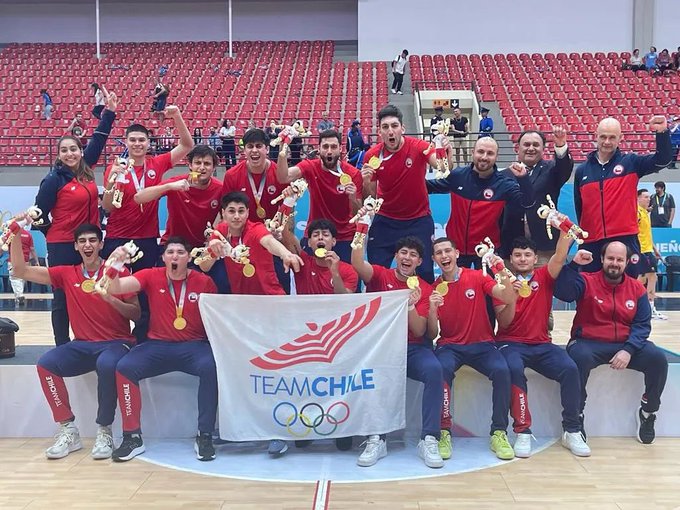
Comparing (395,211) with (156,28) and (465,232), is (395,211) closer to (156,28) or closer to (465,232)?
(465,232)

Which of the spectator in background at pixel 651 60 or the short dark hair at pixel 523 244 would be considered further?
the spectator in background at pixel 651 60

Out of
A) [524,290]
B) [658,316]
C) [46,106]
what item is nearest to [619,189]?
[524,290]

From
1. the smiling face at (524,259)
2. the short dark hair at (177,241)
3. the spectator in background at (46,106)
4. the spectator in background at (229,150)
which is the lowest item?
the smiling face at (524,259)

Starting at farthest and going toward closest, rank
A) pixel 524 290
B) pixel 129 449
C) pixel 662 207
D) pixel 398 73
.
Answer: pixel 398 73, pixel 662 207, pixel 524 290, pixel 129 449

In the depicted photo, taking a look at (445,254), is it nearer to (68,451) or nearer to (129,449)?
(129,449)

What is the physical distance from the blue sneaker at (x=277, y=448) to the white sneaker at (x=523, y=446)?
150 centimetres

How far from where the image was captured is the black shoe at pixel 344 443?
4348 millimetres

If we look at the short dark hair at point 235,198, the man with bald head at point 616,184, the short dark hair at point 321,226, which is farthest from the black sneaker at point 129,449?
the man with bald head at point 616,184

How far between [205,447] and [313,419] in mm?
707

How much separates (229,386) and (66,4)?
2198cm

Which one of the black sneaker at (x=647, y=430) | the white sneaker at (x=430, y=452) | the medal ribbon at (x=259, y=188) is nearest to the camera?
the white sneaker at (x=430, y=452)

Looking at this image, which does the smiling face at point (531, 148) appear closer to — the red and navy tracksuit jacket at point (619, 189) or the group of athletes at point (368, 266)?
the group of athletes at point (368, 266)

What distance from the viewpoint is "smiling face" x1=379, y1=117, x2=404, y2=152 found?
4.74 meters

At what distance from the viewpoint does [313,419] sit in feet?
14.0
